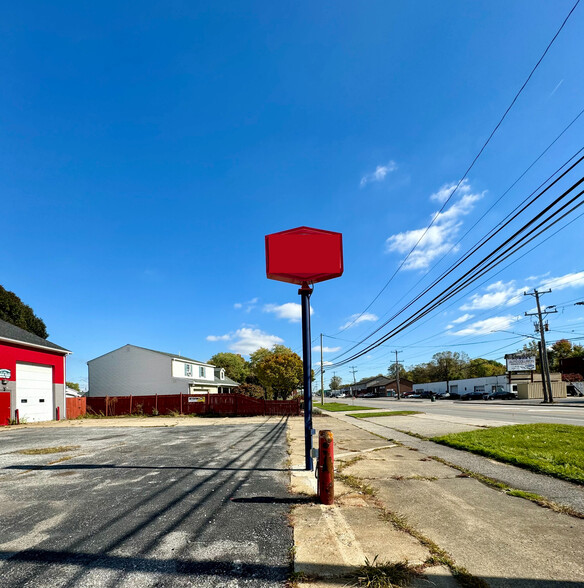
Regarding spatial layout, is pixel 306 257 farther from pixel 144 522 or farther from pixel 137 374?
pixel 137 374

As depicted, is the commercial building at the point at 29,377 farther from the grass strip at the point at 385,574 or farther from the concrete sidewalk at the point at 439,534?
the grass strip at the point at 385,574

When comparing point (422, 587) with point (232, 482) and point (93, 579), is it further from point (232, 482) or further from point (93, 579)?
point (232, 482)

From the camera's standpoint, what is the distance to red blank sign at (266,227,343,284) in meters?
7.24

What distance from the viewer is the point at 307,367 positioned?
7.14 meters

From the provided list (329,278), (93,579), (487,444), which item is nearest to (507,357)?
(487,444)

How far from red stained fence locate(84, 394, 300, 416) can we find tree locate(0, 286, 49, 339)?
20.9m

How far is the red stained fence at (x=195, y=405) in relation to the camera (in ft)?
88.1

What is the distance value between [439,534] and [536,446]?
6.41 m

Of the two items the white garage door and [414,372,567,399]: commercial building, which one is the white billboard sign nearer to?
[414,372,567,399]: commercial building

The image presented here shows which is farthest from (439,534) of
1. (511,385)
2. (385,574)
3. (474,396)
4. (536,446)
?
(474,396)

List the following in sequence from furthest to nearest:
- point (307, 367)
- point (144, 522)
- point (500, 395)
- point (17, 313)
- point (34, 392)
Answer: point (500, 395) → point (17, 313) → point (34, 392) → point (307, 367) → point (144, 522)

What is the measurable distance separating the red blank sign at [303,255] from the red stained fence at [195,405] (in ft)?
68.7

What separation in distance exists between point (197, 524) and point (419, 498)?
316cm

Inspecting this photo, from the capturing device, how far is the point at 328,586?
117 inches
